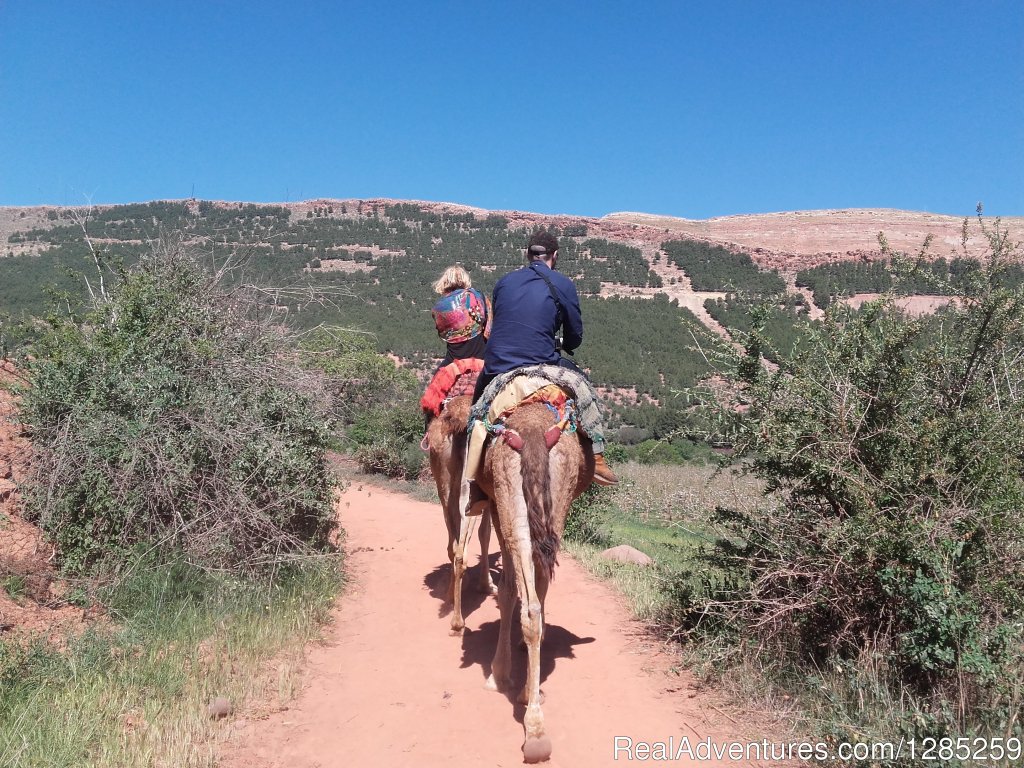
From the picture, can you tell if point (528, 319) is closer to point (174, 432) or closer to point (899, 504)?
point (899, 504)

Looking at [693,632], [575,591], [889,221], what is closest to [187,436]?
[575,591]

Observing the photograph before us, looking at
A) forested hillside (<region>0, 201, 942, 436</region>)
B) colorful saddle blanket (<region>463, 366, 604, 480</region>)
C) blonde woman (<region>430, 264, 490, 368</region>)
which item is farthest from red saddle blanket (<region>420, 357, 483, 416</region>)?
forested hillside (<region>0, 201, 942, 436</region>)

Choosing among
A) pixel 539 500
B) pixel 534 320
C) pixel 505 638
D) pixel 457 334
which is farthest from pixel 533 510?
pixel 457 334

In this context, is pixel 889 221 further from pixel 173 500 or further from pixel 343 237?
pixel 173 500

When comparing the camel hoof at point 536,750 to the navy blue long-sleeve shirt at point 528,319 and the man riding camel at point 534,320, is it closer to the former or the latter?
the man riding camel at point 534,320

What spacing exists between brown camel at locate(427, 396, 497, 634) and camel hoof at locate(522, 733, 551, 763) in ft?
6.59

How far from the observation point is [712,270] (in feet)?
218

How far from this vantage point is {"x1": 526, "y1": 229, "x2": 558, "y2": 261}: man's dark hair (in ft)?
16.3

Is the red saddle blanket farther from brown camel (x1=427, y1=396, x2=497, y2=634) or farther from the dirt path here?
the dirt path

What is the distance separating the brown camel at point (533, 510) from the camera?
386cm

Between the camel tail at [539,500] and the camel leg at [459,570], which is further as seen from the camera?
the camel leg at [459,570]

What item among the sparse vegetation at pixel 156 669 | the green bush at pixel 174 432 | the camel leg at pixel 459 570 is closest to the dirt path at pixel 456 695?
the camel leg at pixel 459 570

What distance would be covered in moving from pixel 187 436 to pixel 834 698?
18.0 feet

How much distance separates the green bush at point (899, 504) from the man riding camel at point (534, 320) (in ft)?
4.51
